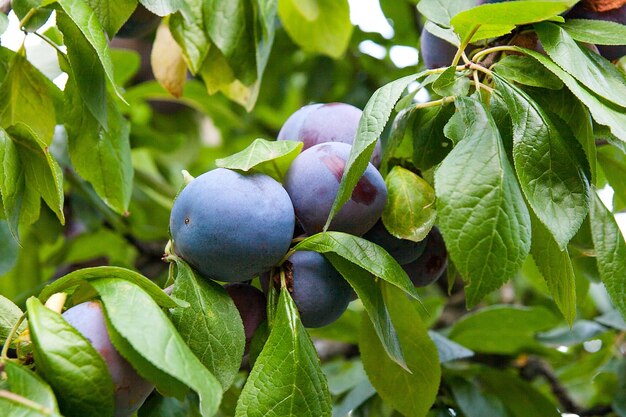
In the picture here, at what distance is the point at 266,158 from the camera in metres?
0.69

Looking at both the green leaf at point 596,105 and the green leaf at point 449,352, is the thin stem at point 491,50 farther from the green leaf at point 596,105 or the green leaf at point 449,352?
the green leaf at point 449,352

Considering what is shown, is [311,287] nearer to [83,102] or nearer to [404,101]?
[404,101]

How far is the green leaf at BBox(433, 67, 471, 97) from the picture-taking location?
27.9 inches

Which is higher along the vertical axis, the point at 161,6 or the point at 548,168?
the point at 161,6

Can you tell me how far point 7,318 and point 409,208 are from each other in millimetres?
359

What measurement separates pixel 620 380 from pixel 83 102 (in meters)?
0.90

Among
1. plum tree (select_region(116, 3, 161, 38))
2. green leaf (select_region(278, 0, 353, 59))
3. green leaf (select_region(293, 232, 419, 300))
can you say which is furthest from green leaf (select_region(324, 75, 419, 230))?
green leaf (select_region(278, 0, 353, 59))

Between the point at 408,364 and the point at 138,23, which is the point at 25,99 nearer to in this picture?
the point at 138,23

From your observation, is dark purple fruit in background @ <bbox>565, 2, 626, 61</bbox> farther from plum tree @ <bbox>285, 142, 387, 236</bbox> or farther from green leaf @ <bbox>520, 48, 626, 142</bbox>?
plum tree @ <bbox>285, 142, 387, 236</bbox>

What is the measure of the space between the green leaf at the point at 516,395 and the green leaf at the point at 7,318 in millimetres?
716

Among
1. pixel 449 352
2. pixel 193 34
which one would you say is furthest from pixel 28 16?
pixel 449 352

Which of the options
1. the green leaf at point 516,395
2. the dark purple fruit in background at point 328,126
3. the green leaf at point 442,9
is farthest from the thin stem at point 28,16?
the green leaf at point 516,395

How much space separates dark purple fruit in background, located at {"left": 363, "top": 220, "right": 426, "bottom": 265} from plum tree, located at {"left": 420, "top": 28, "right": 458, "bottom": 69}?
21 cm

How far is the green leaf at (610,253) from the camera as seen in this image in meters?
0.69
